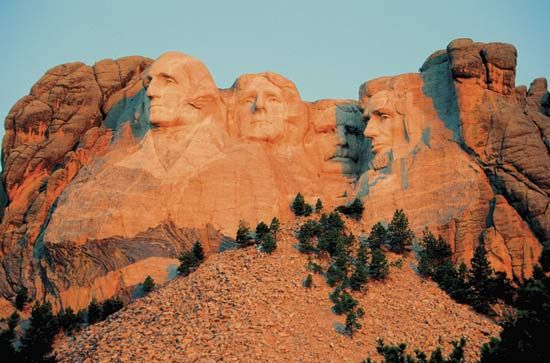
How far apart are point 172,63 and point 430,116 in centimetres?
844

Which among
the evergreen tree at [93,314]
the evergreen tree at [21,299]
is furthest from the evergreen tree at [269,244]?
the evergreen tree at [21,299]

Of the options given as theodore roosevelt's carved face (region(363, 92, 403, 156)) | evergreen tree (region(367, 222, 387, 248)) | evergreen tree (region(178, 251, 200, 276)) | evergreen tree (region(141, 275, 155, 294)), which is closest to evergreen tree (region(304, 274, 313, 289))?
evergreen tree (region(367, 222, 387, 248))

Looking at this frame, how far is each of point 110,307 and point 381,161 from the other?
33.2 ft

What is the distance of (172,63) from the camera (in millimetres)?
46781

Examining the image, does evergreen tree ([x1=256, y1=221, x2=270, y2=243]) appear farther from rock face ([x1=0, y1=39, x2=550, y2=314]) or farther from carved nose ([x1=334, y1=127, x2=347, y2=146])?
carved nose ([x1=334, y1=127, x2=347, y2=146])

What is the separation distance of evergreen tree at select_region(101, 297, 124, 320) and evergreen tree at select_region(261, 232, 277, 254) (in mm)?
4525

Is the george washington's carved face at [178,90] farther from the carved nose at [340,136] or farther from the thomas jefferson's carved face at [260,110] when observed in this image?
the carved nose at [340,136]

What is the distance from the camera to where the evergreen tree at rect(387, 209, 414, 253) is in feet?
140

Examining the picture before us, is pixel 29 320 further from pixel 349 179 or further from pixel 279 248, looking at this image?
pixel 349 179

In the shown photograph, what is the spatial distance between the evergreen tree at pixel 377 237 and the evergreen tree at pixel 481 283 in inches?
117

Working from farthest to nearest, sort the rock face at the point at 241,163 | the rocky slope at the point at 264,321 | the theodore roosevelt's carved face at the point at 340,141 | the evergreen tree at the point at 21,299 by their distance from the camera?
the theodore roosevelt's carved face at the point at 340,141 → the evergreen tree at the point at 21,299 → the rock face at the point at 241,163 → the rocky slope at the point at 264,321

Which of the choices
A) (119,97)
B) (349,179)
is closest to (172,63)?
(119,97)

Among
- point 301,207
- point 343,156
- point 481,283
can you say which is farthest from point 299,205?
point 481,283

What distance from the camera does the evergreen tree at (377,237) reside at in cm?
4244
